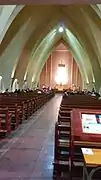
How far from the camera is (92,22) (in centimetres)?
2280

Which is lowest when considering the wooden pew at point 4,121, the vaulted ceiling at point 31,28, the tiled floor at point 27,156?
the tiled floor at point 27,156

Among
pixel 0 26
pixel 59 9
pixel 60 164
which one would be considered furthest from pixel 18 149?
pixel 59 9

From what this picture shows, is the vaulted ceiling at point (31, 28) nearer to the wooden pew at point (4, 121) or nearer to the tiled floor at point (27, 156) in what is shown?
the wooden pew at point (4, 121)

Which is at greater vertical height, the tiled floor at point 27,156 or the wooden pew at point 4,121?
the wooden pew at point 4,121

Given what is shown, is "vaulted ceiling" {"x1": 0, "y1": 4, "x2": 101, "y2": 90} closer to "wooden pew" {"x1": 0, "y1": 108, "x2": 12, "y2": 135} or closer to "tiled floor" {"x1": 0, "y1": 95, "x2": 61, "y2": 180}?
"wooden pew" {"x1": 0, "y1": 108, "x2": 12, "y2": 135}

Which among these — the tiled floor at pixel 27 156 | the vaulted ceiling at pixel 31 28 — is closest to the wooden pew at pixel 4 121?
the tiled floor at pixel 27 156

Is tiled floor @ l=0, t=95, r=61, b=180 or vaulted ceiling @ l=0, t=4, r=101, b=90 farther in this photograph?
vaulted ceiling @ l=0, t=4, r=101, b=90

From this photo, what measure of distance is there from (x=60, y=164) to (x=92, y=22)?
1826 cm

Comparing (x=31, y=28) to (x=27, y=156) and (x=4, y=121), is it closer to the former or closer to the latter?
(x=4, y=121)

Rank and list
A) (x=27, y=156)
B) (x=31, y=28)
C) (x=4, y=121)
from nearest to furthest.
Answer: (x=27, y=156), (x=4, y=121), (x=31, y=28)

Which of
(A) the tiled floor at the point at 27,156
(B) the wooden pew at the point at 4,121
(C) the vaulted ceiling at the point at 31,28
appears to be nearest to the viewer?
(A) the tiled floor at the point at 27,156

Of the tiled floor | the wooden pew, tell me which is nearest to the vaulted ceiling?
the wooden pew

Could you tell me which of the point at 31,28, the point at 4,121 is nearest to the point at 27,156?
the point at 4,121

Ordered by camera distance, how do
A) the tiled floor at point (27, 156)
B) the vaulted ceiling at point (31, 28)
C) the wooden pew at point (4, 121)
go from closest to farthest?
the tiled floor at point (27, 156), the wooden pew at point (4, 121), the vaulted ceiling at point (31, 28)
